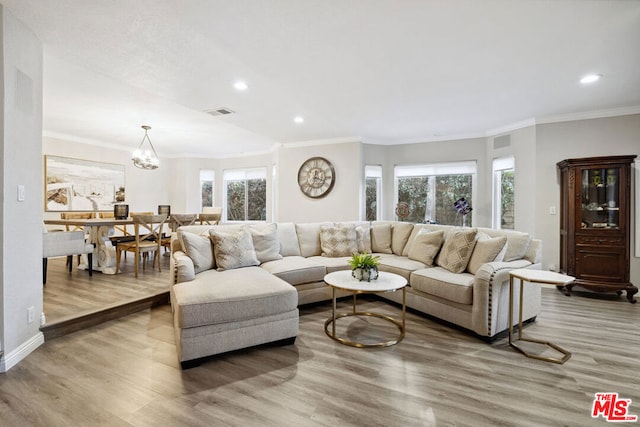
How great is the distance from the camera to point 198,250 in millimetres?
3113

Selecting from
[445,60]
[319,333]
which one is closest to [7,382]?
[319,333]

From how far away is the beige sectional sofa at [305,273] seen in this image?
2314mm

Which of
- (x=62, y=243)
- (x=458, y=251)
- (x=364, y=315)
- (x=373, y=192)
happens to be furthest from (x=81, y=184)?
(x=458, y=251)

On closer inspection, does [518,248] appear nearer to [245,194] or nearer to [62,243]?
[62,243]

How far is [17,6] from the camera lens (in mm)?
2088

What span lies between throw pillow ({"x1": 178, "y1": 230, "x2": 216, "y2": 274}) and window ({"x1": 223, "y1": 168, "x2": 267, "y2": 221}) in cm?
456

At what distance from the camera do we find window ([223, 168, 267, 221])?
7.83 metres

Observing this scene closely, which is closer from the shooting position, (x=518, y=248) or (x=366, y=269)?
(x=366, y=269)

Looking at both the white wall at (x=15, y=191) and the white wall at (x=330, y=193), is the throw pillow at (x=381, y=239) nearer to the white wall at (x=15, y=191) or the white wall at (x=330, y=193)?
the white wall at (x=330, y=193)

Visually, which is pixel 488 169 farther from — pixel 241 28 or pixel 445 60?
pixel 241 28

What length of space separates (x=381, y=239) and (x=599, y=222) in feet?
9.42

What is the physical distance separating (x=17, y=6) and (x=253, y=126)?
3.15 metres

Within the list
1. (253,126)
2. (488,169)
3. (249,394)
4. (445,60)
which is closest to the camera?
(249,394)

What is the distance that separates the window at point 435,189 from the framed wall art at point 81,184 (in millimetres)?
6116
